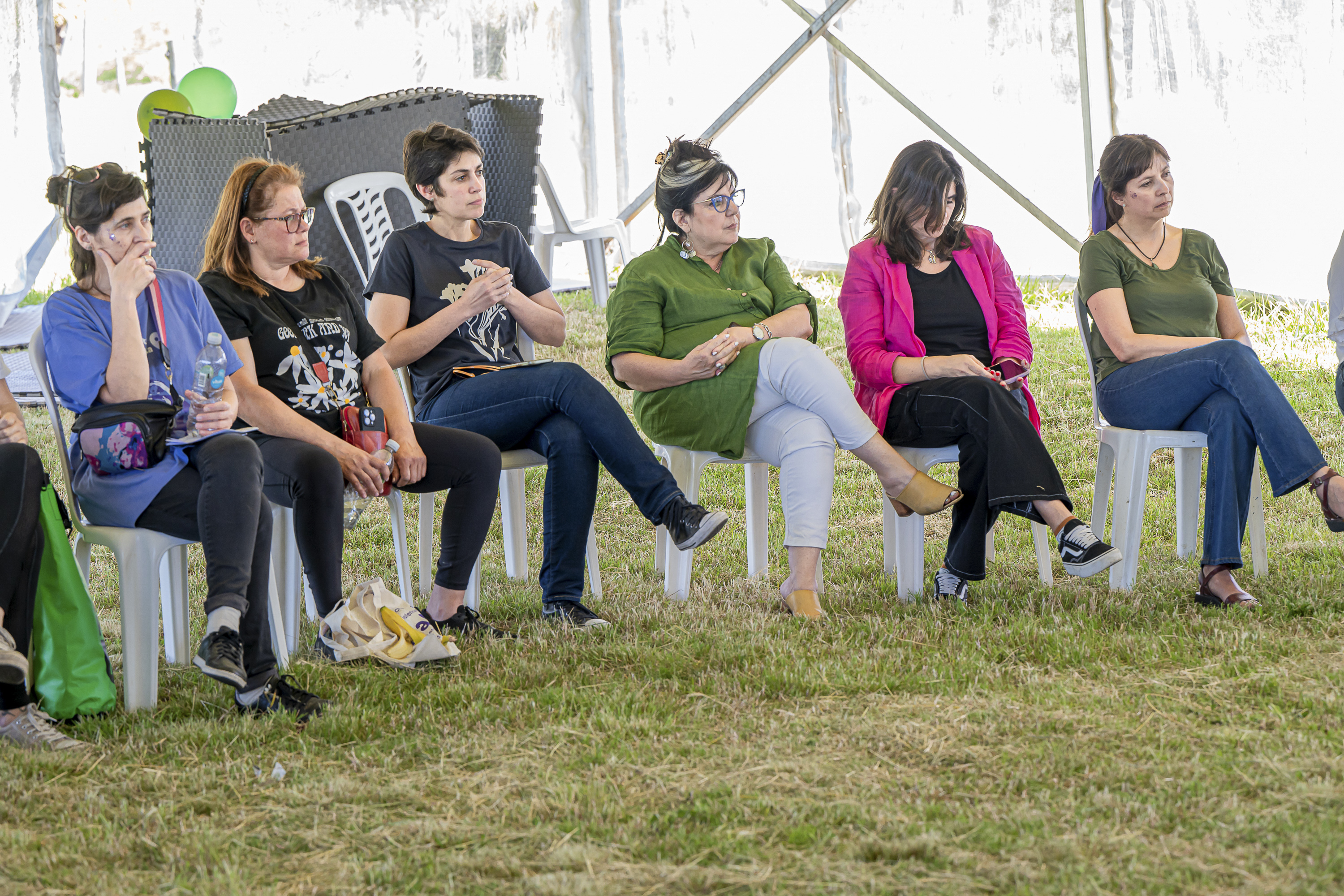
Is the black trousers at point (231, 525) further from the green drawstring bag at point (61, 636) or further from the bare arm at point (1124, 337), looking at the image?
the bare arm at point (1124, 337)

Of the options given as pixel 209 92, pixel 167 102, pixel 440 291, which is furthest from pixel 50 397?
pixel 209 92

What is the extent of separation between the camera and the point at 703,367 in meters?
3.33

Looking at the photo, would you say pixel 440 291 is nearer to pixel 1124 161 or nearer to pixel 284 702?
pixel 284 702

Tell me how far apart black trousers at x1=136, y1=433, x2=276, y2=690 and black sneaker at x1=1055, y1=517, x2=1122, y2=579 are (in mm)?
1852

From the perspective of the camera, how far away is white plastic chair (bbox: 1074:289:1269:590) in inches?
132

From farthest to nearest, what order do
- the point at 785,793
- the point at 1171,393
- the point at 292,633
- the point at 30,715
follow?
1. the point at 1171,393
2. the point at 292,633
3. the point at 30,715
4. the point at 785,793

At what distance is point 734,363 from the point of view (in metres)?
3.35

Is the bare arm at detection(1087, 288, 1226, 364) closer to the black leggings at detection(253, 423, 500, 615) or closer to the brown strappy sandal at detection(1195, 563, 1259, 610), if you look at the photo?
the brown strappy sandal at detection(1195, 563, 1259, 610)

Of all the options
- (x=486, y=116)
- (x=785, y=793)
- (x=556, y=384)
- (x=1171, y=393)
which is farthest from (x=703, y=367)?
(x=486, y=116)

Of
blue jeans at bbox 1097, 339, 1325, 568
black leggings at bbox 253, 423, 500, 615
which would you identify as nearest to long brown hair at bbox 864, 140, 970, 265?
blue jeans at bbox 1097, 339, 1325, 568

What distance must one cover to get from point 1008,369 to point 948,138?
443 centimetres

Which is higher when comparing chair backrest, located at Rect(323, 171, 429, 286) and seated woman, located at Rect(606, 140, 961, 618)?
chair backrest, located at Rect(323, 171, 429, 286)

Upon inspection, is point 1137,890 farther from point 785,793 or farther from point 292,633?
point 292,633

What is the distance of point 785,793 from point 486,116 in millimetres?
3732
